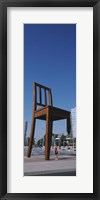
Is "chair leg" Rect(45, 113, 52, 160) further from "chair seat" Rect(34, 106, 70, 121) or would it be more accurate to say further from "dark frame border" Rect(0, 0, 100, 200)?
"dark frame border" Rect(0, 0, 100, 200)

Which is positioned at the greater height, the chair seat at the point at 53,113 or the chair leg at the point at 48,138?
the chair seat at the point at 53,113

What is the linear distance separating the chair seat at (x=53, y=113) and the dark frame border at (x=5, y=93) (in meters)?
0.48

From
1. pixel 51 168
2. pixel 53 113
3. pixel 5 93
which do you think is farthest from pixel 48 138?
pixel 5 93

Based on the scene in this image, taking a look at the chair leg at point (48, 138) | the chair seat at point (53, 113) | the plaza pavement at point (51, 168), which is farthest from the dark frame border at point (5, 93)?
the chair leg at point (48, 138)

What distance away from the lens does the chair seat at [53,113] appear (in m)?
2.91

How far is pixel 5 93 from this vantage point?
7.93 feet

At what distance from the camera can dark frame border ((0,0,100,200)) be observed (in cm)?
239

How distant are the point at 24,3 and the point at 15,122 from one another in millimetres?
884

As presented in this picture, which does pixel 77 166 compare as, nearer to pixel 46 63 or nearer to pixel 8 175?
pixel 8 175

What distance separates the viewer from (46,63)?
115 inches

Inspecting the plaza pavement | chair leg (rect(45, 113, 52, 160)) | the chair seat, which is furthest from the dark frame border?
chair leg (rect(45, 113, 52, 160))

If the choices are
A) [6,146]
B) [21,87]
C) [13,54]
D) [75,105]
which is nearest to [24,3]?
[13,54]

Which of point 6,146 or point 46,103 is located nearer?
point 6,146

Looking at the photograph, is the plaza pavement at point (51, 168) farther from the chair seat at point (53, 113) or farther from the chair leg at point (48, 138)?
the chair seat at point (53, 113)
